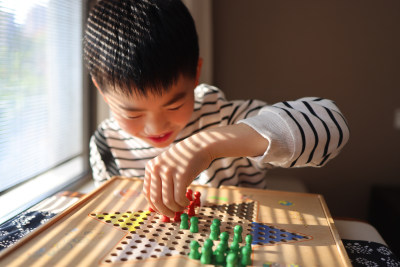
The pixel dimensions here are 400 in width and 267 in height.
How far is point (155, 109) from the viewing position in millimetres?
720

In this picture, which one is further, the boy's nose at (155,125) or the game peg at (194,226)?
the boy's nose at (155,125)

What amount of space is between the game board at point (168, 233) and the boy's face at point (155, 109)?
141mm

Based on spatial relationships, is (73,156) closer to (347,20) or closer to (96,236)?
(96,236)

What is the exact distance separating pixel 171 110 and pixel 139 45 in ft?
0.46

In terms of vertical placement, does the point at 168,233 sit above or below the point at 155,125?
below

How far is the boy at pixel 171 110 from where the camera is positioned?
596 mm

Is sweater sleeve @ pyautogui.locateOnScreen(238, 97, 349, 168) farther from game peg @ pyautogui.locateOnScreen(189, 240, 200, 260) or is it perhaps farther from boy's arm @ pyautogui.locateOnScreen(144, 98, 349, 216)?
game peg @ pyautogui.locateOnScreen(189, 240, 200, 260)

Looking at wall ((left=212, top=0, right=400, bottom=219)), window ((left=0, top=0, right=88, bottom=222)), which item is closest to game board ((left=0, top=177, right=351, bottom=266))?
window ((left=0, top=0, right=88, bottom=222))

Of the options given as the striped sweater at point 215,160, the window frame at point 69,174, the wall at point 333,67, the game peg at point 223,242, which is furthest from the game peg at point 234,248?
the wall at point 333,67

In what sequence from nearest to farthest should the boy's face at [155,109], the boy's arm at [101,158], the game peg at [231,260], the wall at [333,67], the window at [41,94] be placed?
the game peg at [231,260] → the boy's face at [155,109] → the window at [41,94] → the boy's arm at [101,158] → the wall at [333,67]

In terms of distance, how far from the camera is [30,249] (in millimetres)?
542

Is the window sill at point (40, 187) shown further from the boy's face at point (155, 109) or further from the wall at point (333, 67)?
the wall at point (333, 67)

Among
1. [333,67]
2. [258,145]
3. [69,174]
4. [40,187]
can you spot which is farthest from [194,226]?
[333,67]

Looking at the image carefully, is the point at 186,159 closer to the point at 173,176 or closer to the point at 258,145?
the point at 173,176
